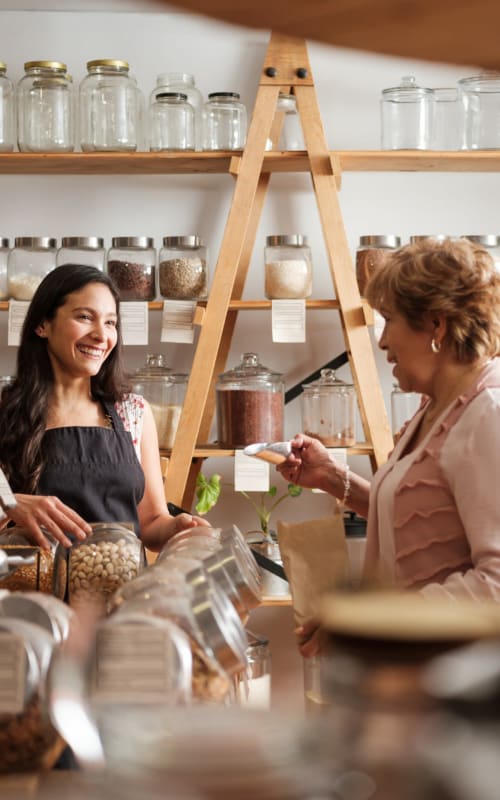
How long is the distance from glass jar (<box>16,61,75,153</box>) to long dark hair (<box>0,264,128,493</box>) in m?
0.79

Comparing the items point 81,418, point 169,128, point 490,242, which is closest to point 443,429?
point 81,418

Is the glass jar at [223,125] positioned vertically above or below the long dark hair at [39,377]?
above

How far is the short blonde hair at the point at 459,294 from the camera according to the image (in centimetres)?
155

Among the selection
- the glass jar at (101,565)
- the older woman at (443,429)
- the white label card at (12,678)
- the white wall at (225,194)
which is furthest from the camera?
the white wall at (225,194)

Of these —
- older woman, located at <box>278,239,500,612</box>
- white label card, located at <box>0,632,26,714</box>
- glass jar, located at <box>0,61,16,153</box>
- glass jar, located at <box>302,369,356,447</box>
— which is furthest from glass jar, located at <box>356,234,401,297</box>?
white label card, located at <box>0,632,26,714</box>

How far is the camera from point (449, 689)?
0.30 m

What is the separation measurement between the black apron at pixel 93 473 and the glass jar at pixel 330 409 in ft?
2.80

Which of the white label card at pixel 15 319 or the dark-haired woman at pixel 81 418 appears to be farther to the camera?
the white label card at pixel 15 319

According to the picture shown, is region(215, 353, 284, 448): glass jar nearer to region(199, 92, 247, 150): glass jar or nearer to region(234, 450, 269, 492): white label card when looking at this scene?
region(234, 450, 269, 492): white label card

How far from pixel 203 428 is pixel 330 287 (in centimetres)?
62

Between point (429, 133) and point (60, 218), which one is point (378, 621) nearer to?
point (429, 133)

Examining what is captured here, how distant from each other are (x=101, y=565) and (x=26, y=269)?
211 centimetres

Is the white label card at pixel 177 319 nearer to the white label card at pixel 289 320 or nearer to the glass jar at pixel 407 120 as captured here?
the white label card at pixel 289 320

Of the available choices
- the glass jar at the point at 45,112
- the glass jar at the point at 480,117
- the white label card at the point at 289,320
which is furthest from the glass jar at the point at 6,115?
the glass jar at the point at 480,117
